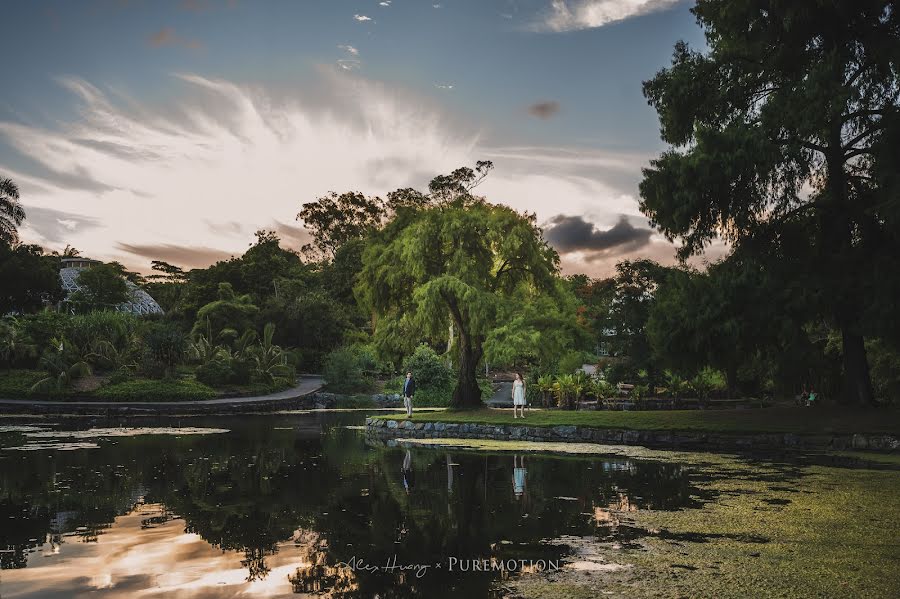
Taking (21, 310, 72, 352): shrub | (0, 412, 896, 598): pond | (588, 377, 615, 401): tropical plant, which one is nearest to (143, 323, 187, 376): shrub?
(21, 310, 72, 352): shrub

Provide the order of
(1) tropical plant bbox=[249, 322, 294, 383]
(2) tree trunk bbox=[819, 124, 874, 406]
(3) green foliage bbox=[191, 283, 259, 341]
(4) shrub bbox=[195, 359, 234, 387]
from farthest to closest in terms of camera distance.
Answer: (3) green foliage bbox=[191, 283, 259, 341]
(1) tropical plant bbox=[249, 322, 294, 383]
(4) shrub bbox=[195, 359, 234, 387]
(2) tree trunk bbox=[819, 124, 874, 406]

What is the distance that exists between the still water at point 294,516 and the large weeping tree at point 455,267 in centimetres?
930

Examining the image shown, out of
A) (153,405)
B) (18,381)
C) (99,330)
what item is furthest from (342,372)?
(18,381)

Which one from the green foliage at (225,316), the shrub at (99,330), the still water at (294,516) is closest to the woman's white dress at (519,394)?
the still water at (294,516)

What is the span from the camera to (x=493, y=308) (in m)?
26.2

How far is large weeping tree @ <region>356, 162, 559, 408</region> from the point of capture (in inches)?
1027

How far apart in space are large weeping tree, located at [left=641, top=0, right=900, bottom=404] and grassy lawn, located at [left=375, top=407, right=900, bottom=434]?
5.35 feet

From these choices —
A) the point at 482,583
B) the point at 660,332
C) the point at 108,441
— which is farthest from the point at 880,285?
the point at 108,441

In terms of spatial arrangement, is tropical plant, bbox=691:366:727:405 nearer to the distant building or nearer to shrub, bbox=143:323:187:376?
shrub, bbox=143:323:187:376

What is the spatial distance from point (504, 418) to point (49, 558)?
18.4 metres

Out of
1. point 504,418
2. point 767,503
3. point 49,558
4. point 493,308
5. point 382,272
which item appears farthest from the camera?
point 382,272

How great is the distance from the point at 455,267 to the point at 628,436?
372 inches

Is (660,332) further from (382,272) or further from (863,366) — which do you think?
(382,272)

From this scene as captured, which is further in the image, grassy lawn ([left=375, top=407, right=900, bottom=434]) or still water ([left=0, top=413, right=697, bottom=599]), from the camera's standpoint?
grassy lawn ([left=375, top=407, right=900, bottom=434])
